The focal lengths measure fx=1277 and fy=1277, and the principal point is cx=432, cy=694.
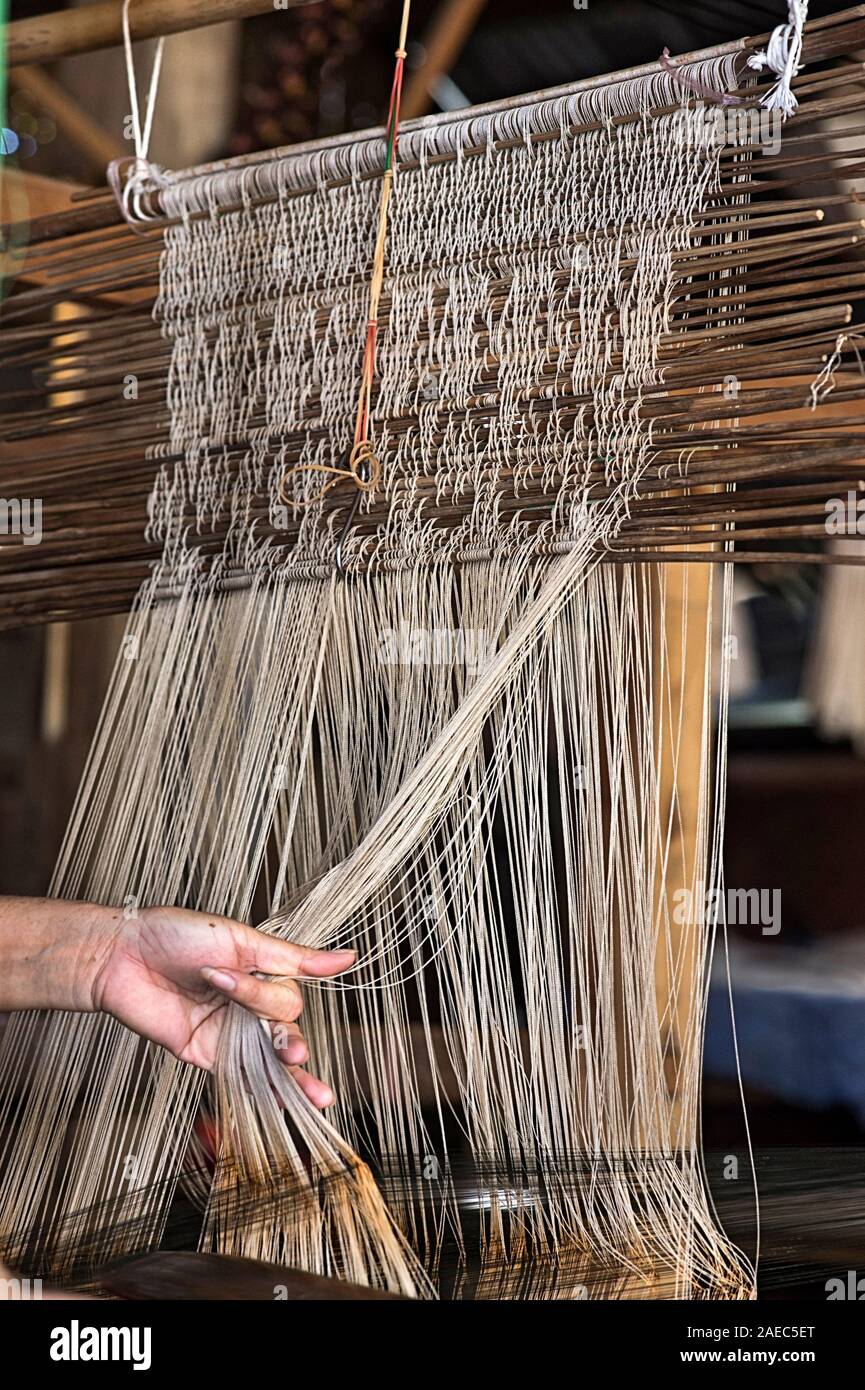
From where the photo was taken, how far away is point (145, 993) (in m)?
1.00

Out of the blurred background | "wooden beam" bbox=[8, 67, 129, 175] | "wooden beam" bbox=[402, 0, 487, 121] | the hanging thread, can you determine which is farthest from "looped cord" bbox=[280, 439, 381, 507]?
"wooden beam" bbox=[8, 67, 129, 175]

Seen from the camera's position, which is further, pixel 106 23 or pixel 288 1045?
pixel 106 23

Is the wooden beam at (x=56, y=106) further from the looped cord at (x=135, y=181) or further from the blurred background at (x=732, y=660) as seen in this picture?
the looped cord at (x=135, y=181)

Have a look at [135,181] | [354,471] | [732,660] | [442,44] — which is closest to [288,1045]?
[354,471]

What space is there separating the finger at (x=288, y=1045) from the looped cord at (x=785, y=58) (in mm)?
767

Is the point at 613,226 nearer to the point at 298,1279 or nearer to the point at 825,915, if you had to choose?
the point at 298,1279

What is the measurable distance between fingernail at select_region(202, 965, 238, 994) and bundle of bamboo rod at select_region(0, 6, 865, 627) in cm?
40

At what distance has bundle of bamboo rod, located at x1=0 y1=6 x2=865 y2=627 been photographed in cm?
93

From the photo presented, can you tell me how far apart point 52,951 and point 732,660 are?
1.05 meters

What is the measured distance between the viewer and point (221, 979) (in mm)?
897

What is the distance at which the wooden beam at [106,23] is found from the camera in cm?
123

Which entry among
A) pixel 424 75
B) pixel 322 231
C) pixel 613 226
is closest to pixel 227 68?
pixel 424 75

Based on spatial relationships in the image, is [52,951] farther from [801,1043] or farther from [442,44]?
[801,1043]

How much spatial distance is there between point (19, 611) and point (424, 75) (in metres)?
1.17
